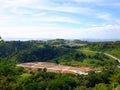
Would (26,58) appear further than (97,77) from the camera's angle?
Yes

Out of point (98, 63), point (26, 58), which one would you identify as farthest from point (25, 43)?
point (98, 63)

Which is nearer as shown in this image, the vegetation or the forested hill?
the vegetation

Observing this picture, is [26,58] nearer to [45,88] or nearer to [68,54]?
[68,54]

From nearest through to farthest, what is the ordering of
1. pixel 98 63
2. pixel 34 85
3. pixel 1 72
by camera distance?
pixel 1 72 < pixel 34 85 < pixel 98 63

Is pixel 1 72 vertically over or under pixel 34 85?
over

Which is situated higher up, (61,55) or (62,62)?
(61,55)

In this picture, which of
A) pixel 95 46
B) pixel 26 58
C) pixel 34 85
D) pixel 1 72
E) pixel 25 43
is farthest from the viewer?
pixel 25 43

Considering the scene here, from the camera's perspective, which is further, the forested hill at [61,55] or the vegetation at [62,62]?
the forested hill at [61,55]

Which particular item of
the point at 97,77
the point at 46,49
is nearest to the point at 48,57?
the point at 46,49

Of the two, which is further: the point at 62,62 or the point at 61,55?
the point at 61,55
